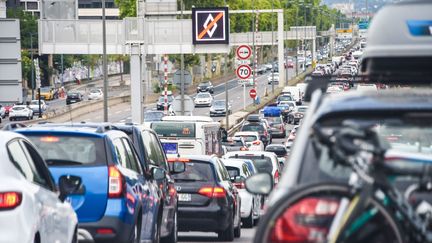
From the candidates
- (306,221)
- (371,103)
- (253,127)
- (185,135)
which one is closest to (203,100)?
(253,127)

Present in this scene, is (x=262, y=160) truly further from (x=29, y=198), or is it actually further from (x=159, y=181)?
(x=29, y=198)

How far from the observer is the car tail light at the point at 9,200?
11.6m

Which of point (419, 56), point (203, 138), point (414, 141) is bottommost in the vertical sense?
point (203, 138)

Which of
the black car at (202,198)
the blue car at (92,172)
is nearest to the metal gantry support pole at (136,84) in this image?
the black car at (202,198)

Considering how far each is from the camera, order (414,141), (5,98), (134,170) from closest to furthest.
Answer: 1. (414,141)
2. (134,170)
3. (5,98)

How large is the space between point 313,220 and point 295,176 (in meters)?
0.68

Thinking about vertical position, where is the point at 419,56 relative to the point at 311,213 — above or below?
above

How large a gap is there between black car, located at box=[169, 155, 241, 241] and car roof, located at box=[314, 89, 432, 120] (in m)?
16.1

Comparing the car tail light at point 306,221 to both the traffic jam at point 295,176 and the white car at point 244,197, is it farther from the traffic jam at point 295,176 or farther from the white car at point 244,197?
the white car at point 244,197

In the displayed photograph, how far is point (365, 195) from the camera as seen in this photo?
21.4 ft

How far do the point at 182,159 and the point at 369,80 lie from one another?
13065 millimetres

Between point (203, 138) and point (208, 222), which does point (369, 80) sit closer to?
point (208, 222)

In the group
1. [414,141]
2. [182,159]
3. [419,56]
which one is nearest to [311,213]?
[419,56]

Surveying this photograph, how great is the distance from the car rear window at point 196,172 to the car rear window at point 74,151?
28.1 feet
